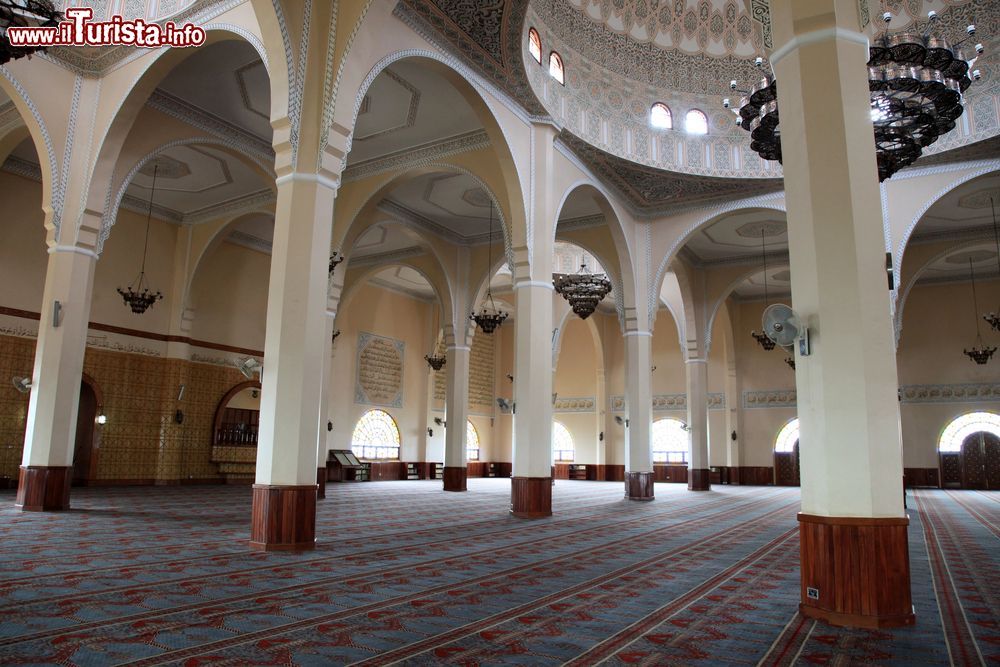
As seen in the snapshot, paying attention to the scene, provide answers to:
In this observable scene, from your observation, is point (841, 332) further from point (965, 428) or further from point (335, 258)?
point (965, 428)

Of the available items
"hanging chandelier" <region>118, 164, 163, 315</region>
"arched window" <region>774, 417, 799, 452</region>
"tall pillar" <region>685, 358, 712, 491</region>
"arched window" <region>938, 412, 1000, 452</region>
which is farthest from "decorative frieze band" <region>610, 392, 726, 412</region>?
"hanging chandelier" <region>118, 164, 163, 315</region>

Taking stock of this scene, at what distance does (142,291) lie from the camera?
1370 centimetres

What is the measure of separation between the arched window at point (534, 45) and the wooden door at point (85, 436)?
983cm

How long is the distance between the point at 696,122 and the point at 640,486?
21.3 feet

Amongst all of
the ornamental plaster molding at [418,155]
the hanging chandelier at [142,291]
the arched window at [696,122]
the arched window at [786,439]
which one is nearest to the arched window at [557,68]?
the ornamental plaster molding at [418,155]

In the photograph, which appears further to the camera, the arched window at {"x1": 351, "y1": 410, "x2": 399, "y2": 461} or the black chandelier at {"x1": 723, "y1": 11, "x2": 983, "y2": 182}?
the arched window at {"x1": 351, "y1": 410, "x2": 399, "y2": 461}

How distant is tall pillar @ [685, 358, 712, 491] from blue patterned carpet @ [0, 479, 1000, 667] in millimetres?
7668

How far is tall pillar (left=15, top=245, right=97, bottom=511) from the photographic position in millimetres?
8156

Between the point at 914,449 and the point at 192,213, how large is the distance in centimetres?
1805

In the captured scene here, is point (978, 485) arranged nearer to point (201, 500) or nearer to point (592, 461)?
point (592, 461)

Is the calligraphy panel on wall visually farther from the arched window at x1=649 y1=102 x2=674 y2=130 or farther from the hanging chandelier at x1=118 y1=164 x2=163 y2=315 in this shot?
the arched window at x1=649 y1=102 x2=674 y2=130

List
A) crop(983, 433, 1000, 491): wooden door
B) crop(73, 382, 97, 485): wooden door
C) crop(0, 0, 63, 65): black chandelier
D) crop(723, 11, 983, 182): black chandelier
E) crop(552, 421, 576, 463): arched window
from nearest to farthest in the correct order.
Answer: crop(0, 0, 63, 65): black chandelier → crop(723, 11, 983, 182): black chandelier → crop(73, 382, 97, 485): wooden door → crop(983, 433, 1000, 491): wooden door → crop(552, 421, 576, 463): arched window

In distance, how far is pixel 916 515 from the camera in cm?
1009

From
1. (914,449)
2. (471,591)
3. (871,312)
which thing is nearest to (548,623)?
(471,591)
